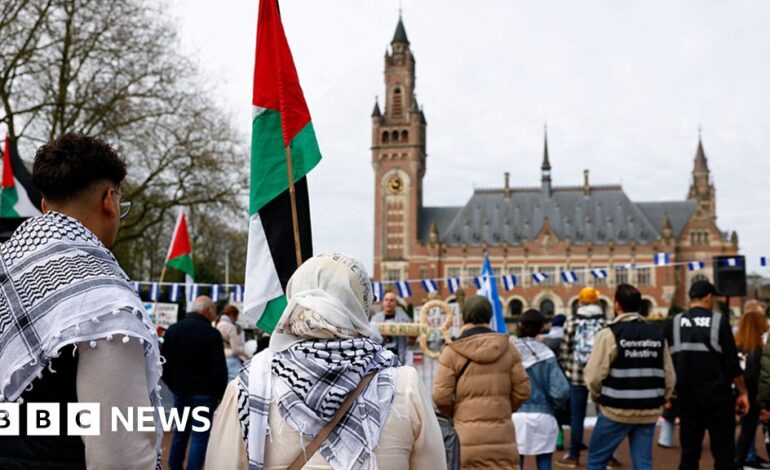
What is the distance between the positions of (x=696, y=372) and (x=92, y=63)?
17808mm

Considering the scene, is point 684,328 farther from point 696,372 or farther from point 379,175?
point 379,175

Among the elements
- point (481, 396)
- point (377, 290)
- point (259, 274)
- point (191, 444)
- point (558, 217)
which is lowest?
point (191, 444)

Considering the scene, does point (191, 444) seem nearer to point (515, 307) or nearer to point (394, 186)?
point (394, 186)

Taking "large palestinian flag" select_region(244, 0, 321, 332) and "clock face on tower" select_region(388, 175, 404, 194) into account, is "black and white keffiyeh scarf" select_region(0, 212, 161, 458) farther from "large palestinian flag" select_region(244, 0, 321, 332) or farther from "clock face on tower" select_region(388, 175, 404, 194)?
"clock face on tower" select_region(388, 175, 404, 194)

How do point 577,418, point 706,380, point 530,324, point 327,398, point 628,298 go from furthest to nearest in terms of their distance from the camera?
point 577,418 → point 530,324 → point 706,380 → point 628,298 → point 327,398

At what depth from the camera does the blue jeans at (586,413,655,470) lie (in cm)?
577

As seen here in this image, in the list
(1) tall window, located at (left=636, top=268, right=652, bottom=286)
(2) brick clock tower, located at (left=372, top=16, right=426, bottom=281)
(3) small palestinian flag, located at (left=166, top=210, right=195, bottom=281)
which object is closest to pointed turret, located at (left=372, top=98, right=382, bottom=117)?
(2) brick clock tower, located at (left=372, top=16, right=426, bottom=281)

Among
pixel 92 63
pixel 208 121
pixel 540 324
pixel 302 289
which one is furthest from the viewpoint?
pixel 208 121

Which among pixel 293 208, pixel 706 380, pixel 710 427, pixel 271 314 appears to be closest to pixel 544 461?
pixel 710 427

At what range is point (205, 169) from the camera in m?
21.4

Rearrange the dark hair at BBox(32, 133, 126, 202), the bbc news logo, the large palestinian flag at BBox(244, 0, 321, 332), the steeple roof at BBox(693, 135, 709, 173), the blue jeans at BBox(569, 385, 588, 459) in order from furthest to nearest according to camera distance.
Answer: the steeple roof at BBox(693, 135, 709, 173), the blue jeans at BBox(569, 385, 588, 459), the large palestinian flag at BBox(244, 0, 321, 332), the dark hair at BBox(32, 133, 126, 202), the bbc news logo

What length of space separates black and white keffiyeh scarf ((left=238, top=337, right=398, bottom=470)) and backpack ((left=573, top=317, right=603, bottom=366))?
5.99 m

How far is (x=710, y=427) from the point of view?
20.3 feet

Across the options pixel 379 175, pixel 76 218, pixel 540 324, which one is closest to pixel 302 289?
pixel 76 218
